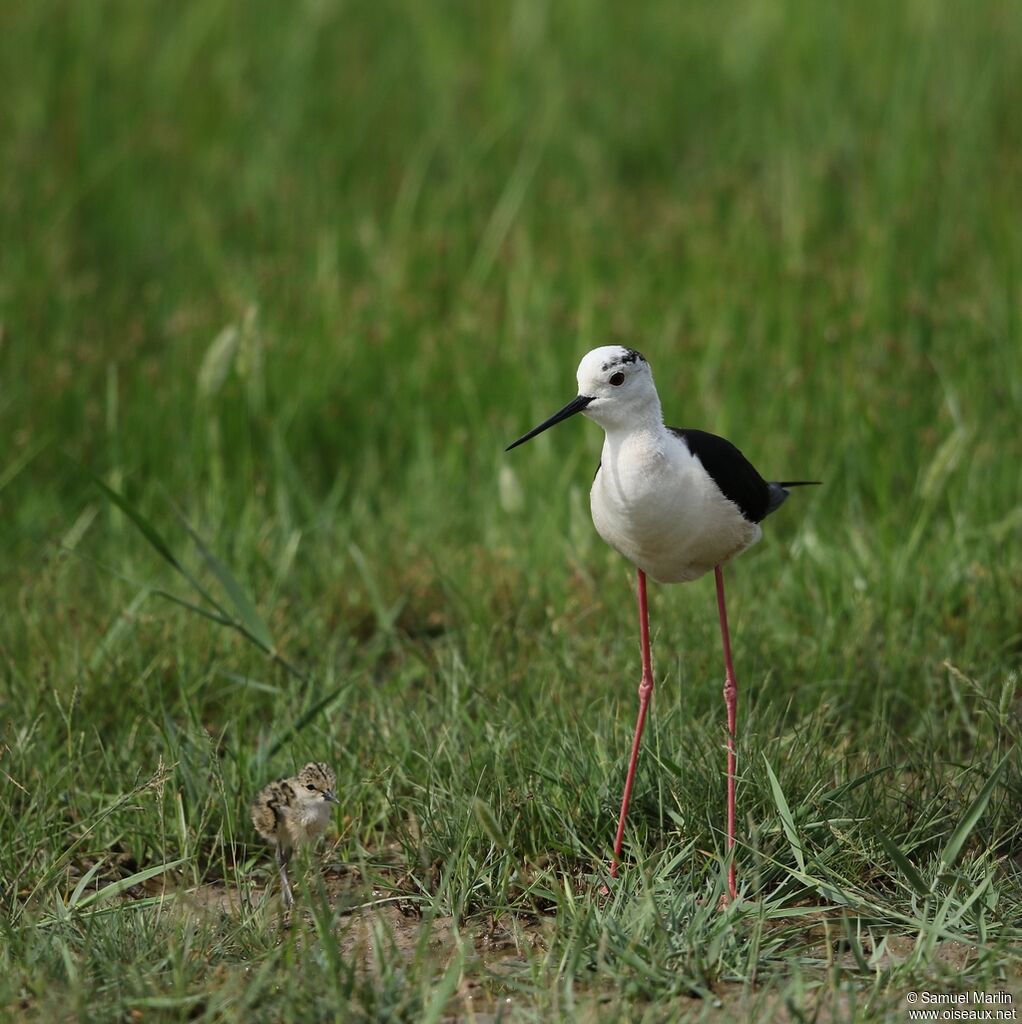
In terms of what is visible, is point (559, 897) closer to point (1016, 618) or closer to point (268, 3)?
point (1016, 618)

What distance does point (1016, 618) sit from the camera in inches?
168

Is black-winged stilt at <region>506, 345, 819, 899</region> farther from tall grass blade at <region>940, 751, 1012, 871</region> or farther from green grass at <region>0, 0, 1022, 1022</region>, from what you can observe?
tall grass blade at <region>940, 751, 1012, 871</region>

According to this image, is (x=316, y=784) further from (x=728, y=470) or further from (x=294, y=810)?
(x=728, y=470)

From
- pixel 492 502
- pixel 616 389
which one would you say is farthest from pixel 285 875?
pixel 492 502

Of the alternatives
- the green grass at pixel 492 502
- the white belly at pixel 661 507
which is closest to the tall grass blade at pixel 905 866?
the green grass at pixel 492 502

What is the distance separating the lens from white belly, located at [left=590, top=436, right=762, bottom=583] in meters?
3.10

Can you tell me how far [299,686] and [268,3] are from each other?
498 cm

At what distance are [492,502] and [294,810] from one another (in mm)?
1953

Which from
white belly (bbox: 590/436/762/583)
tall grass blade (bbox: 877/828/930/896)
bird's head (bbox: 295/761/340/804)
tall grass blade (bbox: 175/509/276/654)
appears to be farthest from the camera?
tall grass blade (bbox: 175/509/276/654)

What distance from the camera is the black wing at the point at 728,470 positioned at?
10.5 feet

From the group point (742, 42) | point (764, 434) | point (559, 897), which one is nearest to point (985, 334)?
point (764, 434)

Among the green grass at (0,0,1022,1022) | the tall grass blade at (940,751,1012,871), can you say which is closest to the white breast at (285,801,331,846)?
the green grass at (0,0,1022,1022)

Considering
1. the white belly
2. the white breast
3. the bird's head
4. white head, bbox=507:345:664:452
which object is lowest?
the white breast

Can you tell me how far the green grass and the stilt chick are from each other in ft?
0.38
